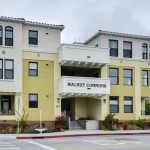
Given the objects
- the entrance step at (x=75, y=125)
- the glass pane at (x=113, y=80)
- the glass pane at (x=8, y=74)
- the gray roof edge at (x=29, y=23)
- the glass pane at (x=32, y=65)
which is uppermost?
the gray roof edge at (x=29, y=23)

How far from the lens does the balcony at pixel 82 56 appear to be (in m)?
34.8

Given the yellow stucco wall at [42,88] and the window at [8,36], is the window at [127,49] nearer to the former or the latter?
A: the yellow stucco wall at [42,88]

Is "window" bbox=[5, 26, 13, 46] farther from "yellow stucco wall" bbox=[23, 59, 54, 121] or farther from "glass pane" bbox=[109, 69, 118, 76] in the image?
"glass pane" bbox=[109, 69, 118, 76]

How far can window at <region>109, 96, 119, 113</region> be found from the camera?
125ft

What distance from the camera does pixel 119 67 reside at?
38625mm

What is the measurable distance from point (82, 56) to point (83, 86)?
9.29 ft

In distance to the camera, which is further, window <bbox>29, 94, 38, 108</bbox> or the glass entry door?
the glass entry door

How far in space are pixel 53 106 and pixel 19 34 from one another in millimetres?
7388

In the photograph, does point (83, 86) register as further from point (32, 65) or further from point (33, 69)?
point (32, 65)

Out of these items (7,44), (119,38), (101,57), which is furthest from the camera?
(119,38)

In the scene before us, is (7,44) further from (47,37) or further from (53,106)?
(53,106)

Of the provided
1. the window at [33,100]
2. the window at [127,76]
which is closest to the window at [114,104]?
the window at [127,76]

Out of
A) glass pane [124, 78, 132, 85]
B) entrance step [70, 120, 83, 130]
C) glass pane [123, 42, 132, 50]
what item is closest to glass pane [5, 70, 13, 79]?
entrance step [70, 120, 83, 130]

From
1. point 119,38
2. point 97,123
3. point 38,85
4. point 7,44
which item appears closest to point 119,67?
point 119,38
